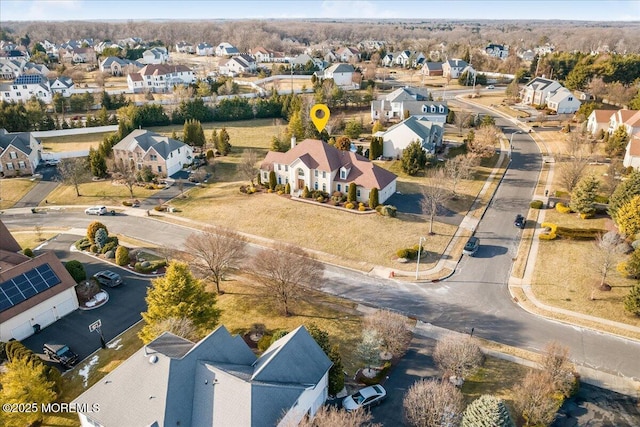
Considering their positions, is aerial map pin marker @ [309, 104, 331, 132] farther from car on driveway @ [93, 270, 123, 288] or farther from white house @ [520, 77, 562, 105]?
white house @ [520, 77, 562, 105]

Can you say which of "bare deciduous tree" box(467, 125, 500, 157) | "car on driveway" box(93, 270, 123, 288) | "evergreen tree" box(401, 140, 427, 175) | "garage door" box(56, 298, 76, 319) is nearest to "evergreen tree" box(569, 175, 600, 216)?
"bare deciduous tree" box(467, 125, 500, 157)

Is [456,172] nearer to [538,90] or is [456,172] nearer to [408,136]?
[408,136]

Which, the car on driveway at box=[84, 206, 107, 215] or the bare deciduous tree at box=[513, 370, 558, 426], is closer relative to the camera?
the bare deciduous tree at box=[513, 370, 558, 426]

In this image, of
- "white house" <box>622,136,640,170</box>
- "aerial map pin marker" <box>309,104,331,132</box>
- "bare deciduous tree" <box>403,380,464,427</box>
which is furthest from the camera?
"aerial map pin marker" <box>309,104,331,132</box>

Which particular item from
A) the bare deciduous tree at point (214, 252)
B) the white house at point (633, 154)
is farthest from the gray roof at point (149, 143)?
the white house at point (633, 154)

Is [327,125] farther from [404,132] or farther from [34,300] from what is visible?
[34,300]

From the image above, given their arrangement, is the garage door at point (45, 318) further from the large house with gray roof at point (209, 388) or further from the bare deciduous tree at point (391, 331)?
the bare deciduous tree at point (391, 331)

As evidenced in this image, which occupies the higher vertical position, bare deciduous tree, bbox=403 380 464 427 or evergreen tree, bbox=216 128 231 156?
evergreen tree, bbox=216 128 231 156
